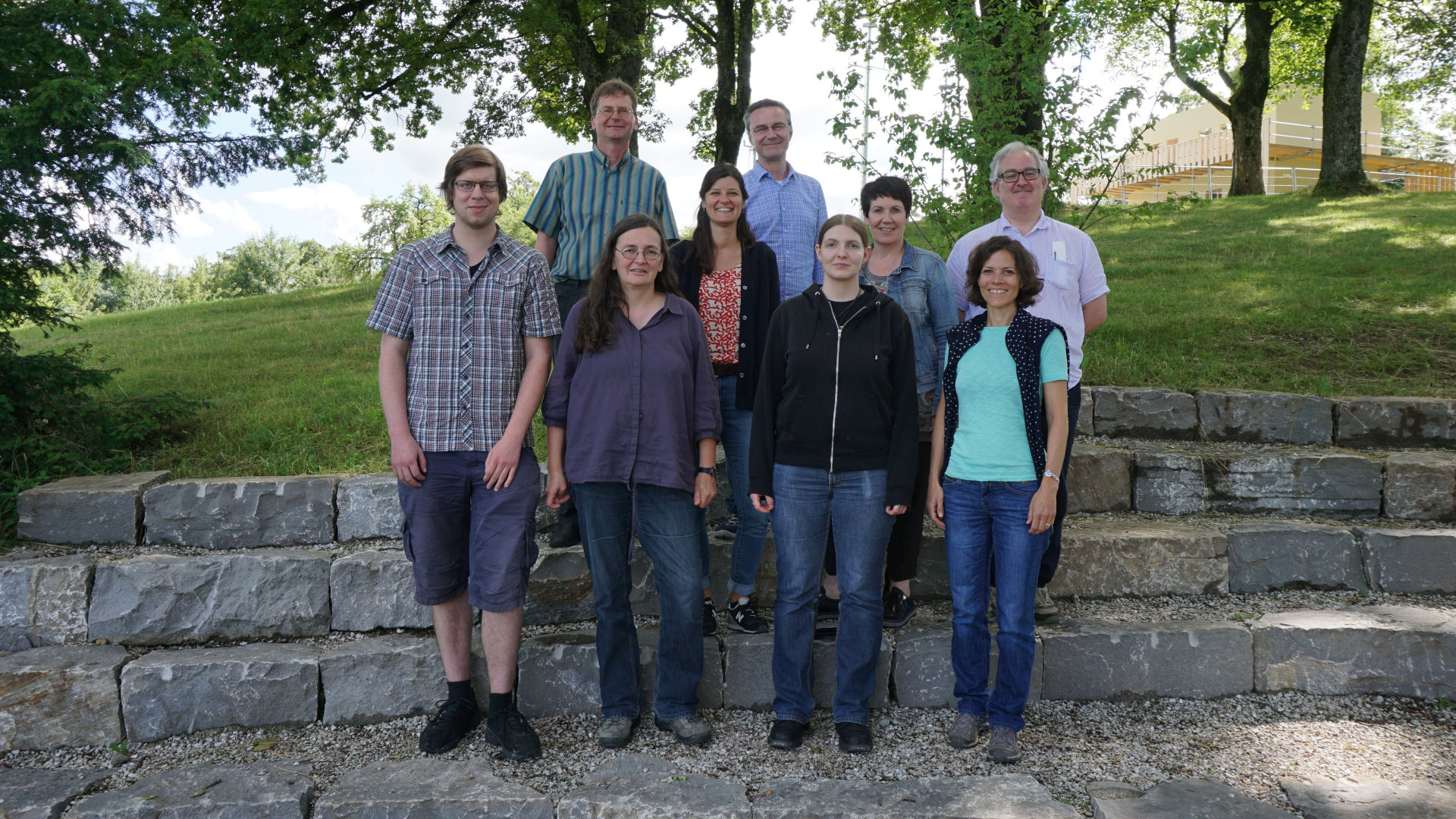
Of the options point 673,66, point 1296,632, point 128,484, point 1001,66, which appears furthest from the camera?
point 673,66

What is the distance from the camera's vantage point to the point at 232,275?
65.2m

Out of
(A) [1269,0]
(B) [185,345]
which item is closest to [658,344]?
(B) [185,345]

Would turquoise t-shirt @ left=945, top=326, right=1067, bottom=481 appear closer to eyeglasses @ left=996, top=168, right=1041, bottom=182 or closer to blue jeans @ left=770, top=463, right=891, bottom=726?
blue jeans @ left=770, top=463, right=891, bottom=726

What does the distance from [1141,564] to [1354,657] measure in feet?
3.05

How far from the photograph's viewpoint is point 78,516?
426 cm

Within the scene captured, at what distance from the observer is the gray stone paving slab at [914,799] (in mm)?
2893

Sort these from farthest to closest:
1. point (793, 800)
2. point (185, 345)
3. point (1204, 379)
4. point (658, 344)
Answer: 1. point (185, 345)
2. point (1204, 379)
3. point (658, 344)
4. point (793, 800)

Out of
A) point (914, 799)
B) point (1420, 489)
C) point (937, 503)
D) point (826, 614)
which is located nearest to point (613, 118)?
point (937, 503)

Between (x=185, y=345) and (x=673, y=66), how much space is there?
8063mm

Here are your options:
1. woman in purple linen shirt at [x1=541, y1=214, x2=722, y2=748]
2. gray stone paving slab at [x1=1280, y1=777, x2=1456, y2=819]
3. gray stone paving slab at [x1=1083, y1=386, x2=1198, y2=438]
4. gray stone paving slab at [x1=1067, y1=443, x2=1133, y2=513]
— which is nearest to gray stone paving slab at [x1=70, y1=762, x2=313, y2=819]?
woman in purple linen shirt at [x1=541, y1=214, x2=722, y2=748]

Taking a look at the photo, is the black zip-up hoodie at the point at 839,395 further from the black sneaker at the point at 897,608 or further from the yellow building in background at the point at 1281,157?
the yellow building in background at the point at 1281,157

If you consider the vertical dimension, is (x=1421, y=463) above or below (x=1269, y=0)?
below

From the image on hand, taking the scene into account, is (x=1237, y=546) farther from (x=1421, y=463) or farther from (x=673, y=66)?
(x=673, y=66)

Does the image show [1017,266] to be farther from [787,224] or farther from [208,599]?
[208,599]
